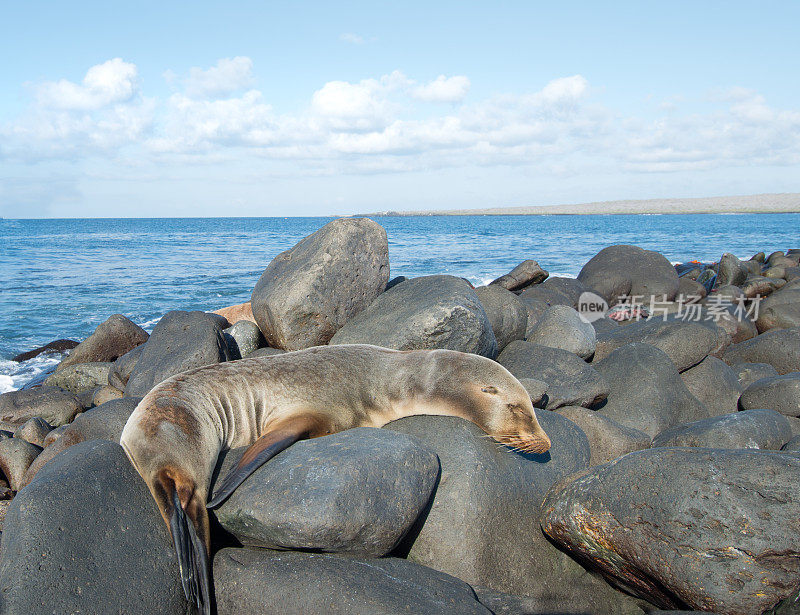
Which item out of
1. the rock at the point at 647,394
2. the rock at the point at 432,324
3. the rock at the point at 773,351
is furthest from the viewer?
the rock at the point at 773,351

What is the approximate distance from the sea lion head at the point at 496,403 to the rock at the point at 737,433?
5.67 feet

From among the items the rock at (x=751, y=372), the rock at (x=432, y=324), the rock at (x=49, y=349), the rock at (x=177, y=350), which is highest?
the rock at (x=432, y=324)

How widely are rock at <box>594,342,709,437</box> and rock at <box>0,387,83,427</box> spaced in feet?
21.8

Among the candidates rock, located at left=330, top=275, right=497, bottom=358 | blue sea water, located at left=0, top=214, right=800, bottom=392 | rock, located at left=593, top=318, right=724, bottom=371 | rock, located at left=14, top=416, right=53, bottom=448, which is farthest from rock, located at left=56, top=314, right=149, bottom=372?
rock, located at left=593, top=318, right=724, bottom=371

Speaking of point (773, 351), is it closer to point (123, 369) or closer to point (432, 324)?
point (432, 324)

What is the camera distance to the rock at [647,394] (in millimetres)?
6160

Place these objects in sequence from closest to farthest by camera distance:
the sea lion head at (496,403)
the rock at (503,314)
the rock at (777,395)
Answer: the sea lion head at (496,403)
the rock at (777,395)
the rock at (503,314)

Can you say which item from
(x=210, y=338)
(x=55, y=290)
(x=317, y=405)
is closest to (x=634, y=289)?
(x=210, y=338)

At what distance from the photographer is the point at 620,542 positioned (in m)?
3.41

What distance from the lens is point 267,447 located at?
3605mm

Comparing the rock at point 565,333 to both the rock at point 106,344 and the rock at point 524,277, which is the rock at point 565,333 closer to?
the rock at point 524,277

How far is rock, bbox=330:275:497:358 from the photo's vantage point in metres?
5.59

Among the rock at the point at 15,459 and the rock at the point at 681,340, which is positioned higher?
the rock at the point at 681,340

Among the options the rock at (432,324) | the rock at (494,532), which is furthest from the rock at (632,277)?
the rock at (494,532)
